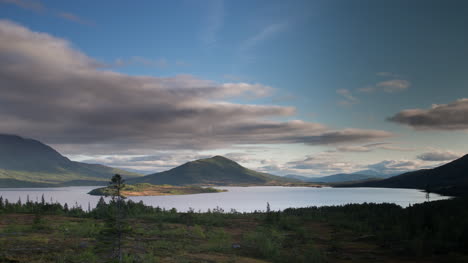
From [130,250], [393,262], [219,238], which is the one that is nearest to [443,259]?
[393,262]

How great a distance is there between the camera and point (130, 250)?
31.9m

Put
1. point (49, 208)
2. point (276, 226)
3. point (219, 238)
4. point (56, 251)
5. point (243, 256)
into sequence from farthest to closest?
1. point (49, 208)
2. point (276, 226)
3. point (219, 238)
4. point (243, 256)
5. point (56, 251)

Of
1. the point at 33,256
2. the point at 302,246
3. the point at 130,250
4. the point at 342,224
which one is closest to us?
the point at 33,256

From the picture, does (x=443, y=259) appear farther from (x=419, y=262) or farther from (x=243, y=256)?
(x=243, y=256)

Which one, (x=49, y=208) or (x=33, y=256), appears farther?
(x=49, y=208)

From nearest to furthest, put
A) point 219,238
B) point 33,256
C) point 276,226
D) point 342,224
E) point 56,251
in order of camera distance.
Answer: point 33,256, point 56,251, point 219,238, point 276,226, point 342,224

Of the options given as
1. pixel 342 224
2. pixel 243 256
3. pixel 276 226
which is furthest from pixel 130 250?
pixel 342 224

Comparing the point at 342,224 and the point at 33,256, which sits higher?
the point at 33,256

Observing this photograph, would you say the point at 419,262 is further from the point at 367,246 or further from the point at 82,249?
the point at 82,249

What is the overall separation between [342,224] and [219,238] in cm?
3576

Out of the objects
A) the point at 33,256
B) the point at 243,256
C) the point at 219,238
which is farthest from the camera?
the point at 219,238

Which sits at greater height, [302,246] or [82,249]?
[82,249]

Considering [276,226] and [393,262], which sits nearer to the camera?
[393,262]

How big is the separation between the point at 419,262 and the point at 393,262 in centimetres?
235
